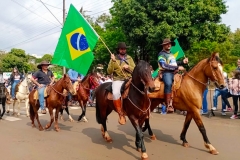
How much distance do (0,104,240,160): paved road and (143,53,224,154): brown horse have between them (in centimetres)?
58

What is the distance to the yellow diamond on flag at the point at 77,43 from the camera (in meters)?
8.01

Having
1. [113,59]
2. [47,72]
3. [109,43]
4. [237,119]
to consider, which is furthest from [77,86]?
→ [109,43]

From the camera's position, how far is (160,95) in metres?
7.03

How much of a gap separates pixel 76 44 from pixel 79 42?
11cm

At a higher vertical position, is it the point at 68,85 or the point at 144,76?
the point at 144,76

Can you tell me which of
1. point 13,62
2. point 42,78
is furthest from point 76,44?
point 13,62

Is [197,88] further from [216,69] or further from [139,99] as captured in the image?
[139,99]

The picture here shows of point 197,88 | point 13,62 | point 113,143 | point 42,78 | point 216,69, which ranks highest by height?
point 13,62

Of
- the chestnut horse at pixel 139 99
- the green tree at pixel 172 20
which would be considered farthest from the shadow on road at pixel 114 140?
the green tree at pixel 172 20

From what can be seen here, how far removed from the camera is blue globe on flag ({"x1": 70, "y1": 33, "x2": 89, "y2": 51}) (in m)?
8.01

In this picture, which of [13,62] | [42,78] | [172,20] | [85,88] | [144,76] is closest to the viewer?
[144,76]

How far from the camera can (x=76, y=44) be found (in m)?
8.08

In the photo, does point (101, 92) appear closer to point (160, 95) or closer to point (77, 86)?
point (160, 95)

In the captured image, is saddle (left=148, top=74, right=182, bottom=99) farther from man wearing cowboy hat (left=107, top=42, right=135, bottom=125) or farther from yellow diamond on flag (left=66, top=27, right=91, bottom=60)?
yellow diamond on flag (left=66, top=27, right=91, bottom=60)
